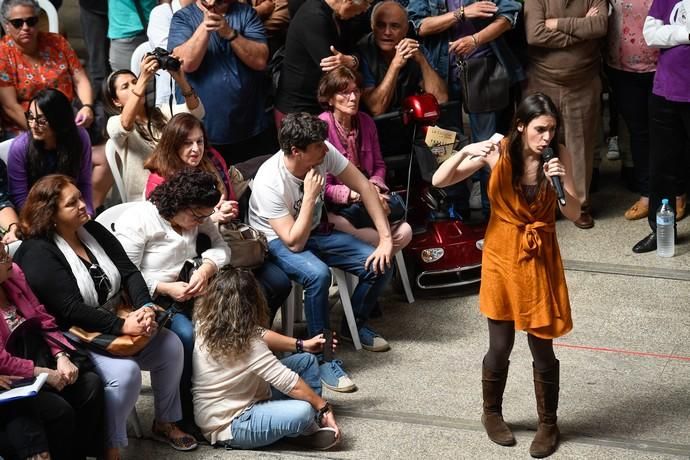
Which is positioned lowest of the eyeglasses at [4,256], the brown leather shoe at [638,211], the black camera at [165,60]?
the brown leather shoe at [638,211]

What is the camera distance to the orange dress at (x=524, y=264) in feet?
→ 13.9

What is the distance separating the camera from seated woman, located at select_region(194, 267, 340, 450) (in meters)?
4.29

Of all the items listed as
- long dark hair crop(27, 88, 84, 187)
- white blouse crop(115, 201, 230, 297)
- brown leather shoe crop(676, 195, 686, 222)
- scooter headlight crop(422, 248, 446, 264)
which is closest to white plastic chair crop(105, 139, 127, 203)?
long dark hair crop(27, 88, 84, 187)

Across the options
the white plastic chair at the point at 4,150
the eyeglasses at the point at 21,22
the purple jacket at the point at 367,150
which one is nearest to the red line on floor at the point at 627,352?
the purple jacket at the point at 367,150

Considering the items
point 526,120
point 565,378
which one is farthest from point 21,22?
point 565,378

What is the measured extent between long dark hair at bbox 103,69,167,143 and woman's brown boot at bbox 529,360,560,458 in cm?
208

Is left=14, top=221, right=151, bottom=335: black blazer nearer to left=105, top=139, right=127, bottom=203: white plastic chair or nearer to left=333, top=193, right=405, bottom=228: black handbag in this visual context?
left=105, top=139, right=127, bottom=203: white plastic chair

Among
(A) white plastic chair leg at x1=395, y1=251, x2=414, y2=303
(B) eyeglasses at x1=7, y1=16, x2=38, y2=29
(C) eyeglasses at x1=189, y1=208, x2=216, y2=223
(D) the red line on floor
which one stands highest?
(B) eyeglasses at x1=7, y1=16, x2=38, y2=29

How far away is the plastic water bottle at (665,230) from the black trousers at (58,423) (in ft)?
10.9

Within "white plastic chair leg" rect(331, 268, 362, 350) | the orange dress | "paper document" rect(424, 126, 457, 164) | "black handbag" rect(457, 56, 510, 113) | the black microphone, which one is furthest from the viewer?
"black handbag" rect(457, 56, 510, 113)

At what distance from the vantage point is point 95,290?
4.28m

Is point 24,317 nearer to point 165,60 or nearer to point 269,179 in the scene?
point 269,179

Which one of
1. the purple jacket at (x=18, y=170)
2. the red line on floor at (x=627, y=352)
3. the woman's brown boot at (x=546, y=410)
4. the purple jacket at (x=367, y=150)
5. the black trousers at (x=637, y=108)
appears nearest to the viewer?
the woman's brown boot at (x=546, y=410)

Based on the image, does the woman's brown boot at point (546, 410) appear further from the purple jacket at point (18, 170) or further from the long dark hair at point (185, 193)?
the purple jacket at point (18, 170)
